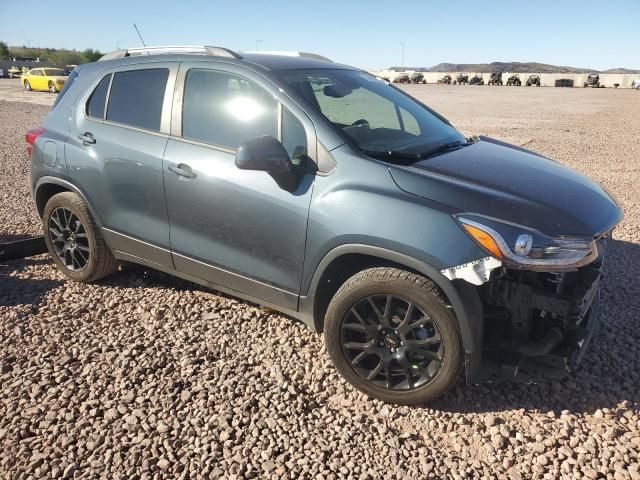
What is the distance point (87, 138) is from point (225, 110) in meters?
1.31

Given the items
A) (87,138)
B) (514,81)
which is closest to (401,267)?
(87,138)

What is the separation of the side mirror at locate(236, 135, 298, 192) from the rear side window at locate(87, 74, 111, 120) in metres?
1.73

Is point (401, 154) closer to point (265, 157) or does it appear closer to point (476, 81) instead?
point (265, 157)

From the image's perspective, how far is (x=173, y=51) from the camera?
3768mm

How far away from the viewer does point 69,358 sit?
332cm

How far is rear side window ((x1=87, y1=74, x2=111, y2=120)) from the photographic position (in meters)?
3.98

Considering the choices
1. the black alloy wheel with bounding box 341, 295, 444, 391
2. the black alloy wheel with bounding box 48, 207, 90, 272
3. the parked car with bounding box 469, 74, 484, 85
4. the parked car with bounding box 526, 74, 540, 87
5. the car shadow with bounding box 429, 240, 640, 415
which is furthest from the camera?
the parked car with bounding box 469, 74, 484, 85

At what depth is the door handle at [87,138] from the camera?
389 cm

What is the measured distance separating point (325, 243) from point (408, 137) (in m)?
1.11

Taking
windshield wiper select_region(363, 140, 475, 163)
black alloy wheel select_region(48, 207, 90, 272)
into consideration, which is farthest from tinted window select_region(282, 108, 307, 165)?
black alloy wheel select_region(48, 207, 90, 272)

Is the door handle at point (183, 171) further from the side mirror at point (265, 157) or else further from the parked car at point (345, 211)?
the side mirror at point (265, 157)

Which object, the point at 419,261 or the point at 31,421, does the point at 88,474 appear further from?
the point at 419,261

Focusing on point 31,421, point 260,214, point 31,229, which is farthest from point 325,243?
point 31,229

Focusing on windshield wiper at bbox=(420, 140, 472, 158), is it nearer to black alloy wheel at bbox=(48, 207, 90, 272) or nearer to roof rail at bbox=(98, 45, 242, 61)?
roof rail at bbox=(98, 45, 242, 61)
